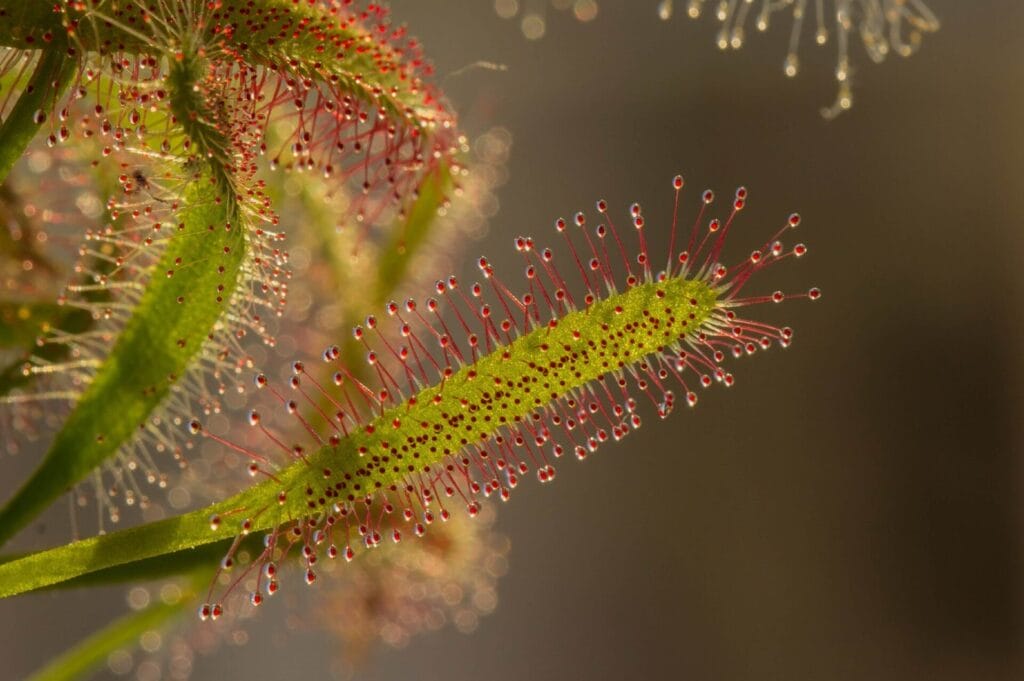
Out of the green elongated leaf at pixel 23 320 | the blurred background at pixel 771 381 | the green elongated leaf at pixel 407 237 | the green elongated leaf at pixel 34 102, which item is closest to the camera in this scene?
the green elongated leaf at pixel 34 102

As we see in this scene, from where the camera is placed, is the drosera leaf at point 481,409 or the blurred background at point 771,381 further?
the blurred background at point 771,381

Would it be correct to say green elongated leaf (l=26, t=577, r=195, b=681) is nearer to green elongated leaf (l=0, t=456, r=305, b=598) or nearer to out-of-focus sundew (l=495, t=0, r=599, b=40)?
green elongated leaf (l=0, t=456, r=305, b=598)

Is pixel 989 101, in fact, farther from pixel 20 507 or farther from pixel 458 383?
pixel 20 507

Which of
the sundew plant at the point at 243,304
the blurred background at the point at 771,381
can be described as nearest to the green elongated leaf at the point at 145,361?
the sundew plant at the point at 243,304

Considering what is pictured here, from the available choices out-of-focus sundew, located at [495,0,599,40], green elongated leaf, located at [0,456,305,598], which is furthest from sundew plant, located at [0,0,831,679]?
out-of-focus sundew, located at [495,0,599,40]

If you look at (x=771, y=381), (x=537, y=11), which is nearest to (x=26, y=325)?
(x=537, y=11)

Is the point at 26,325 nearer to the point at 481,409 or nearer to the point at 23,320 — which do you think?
the point at 23,320

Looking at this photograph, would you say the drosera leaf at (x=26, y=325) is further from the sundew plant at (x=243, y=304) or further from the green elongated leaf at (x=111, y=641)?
the green elongated leaf at (x=111, y=641)
